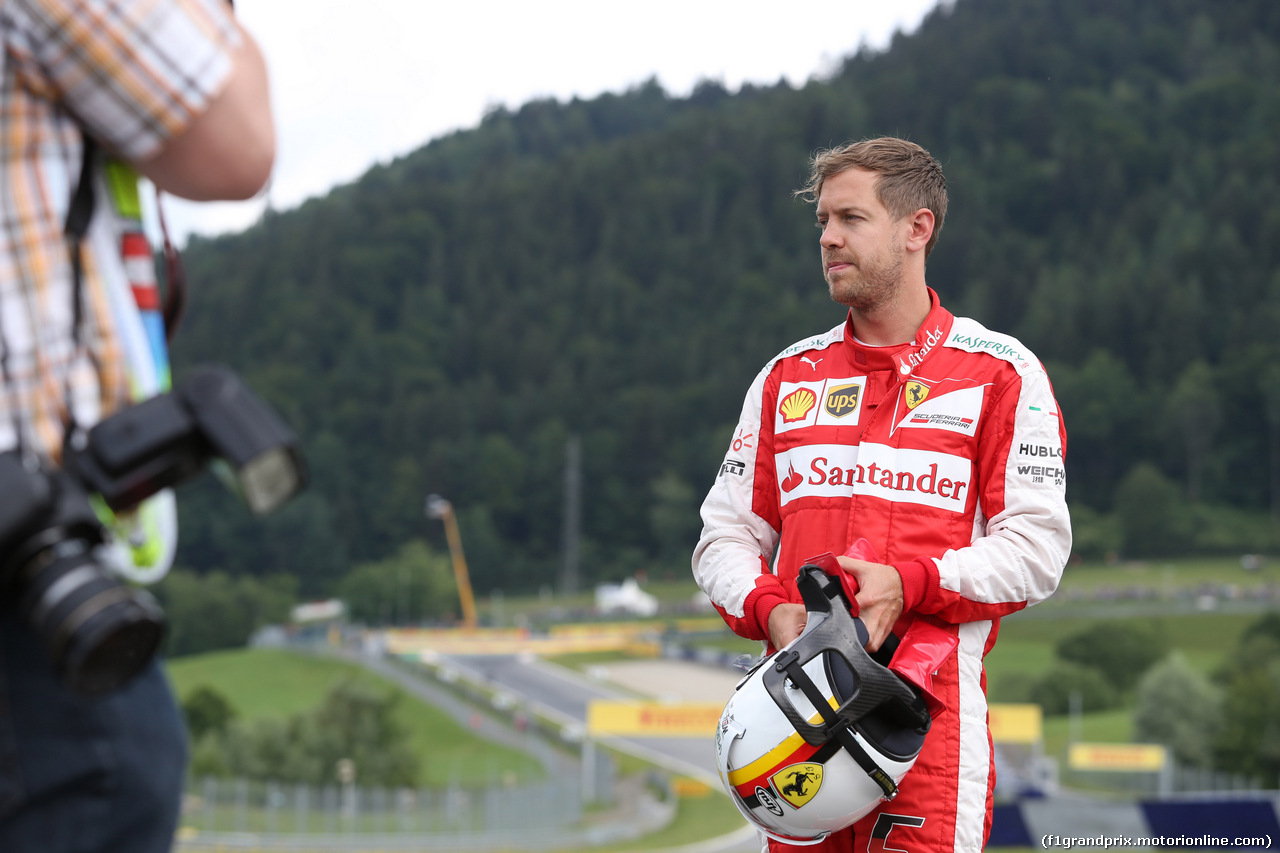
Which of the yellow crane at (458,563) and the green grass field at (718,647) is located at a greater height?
the green grass field at (718,647)

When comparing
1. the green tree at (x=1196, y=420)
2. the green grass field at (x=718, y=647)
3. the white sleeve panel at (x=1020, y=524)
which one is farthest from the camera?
the green tree at (x=1196, y=420)

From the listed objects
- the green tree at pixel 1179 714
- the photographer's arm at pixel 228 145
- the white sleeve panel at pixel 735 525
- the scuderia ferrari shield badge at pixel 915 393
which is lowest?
the green tree at pixel 1179 714

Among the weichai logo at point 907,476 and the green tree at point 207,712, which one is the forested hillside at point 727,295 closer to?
the green tree at point 207,712

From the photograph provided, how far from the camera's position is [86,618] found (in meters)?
1.42

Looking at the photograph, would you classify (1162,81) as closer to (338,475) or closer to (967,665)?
(338,475)

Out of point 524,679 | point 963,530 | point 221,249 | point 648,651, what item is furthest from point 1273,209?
point 963,530

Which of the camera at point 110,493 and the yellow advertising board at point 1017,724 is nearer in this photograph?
the camera at point 110,493

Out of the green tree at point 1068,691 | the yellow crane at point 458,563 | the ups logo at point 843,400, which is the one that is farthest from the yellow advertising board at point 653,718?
the yellow crane at point 458,563

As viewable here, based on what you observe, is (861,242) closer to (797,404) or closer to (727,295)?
(797,404)

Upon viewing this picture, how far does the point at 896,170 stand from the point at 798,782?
1.67 meters

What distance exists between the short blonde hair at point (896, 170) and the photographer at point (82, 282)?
2.31m

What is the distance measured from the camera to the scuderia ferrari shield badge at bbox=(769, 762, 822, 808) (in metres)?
3.18

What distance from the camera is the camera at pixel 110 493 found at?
1.43 m

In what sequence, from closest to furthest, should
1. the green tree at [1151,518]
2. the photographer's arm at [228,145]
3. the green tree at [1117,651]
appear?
the photographer's arm at [228,145], the green tree at [1117,651], the green tree at [1151,518]
